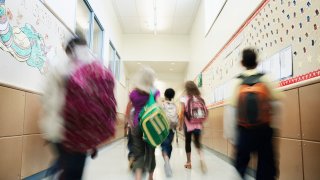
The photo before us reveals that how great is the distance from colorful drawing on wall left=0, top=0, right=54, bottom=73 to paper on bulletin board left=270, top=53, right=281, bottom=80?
2743 millimetres

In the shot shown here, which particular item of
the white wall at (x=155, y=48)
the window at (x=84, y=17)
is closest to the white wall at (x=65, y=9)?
the window at (x=84, y=17)

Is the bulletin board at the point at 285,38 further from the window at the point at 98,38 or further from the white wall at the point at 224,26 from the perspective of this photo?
the window at the point at 98,38

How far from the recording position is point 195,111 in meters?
3.89

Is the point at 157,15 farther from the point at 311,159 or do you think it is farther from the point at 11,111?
the point at 311,159

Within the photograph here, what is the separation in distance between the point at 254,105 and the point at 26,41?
7.79 feet

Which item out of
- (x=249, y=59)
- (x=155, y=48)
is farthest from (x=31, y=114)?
(x=155, y=48)

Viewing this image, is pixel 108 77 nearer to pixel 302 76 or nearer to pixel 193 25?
pixel 302 76

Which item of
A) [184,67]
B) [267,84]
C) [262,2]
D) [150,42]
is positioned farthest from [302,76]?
[184,67]

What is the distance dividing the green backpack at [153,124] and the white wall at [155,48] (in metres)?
9.25

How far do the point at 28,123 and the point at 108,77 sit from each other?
1.73m

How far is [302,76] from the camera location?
247cm

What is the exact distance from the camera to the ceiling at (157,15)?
8.76 metres

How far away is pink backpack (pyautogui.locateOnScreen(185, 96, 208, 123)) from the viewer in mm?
3867

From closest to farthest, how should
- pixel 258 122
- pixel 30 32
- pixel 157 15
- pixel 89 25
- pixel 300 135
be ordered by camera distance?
Result: pixel 258 122, pixel 300 135, pixel 30 32, pixel 89 25, pixel 157 15
